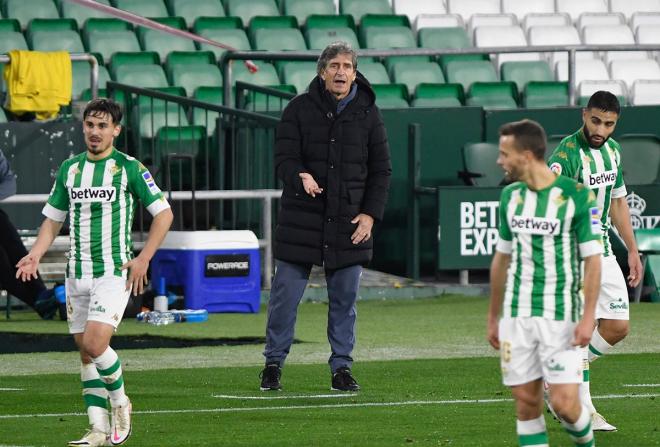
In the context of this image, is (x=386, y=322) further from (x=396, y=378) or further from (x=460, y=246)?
(x=396, y=378)

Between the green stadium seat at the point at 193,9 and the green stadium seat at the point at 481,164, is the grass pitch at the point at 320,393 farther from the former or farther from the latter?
the green stadium seat at the point at 193,9

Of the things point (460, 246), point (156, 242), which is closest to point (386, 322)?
point (460, 246)

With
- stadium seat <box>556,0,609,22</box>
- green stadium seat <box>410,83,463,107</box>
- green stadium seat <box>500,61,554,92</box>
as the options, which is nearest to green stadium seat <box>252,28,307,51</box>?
green stadium seat <box>410,83,463,107</box>

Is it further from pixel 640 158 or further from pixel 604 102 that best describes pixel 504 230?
pixel 640 158

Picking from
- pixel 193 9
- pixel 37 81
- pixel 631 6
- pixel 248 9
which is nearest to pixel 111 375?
pixel 37 81

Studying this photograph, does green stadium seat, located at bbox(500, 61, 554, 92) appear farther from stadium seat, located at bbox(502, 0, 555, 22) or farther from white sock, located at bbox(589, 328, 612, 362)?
white sock, located at bbox(589, 328, 612, 362)

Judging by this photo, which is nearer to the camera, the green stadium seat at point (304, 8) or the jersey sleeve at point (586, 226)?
the jersey sleeve at point (586, 226)

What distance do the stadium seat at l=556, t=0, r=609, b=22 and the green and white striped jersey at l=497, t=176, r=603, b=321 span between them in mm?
17803

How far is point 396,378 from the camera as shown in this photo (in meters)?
11.1

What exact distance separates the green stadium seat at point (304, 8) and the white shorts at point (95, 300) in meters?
14.0

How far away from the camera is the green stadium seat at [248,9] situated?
22.0 meters

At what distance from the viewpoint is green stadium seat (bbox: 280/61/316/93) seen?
20641 millimetres

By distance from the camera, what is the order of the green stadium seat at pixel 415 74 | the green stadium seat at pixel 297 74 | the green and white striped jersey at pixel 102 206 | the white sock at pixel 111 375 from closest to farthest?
the white sock at pixel 111 375 < the green and white striped jersey at pixel 102 206 < the green stadium seat at pixel 297 74 < the green stadium seat at pixel 415 74

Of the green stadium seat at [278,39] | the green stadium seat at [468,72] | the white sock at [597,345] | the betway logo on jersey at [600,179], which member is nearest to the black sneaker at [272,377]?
the white sock at [597,345]
